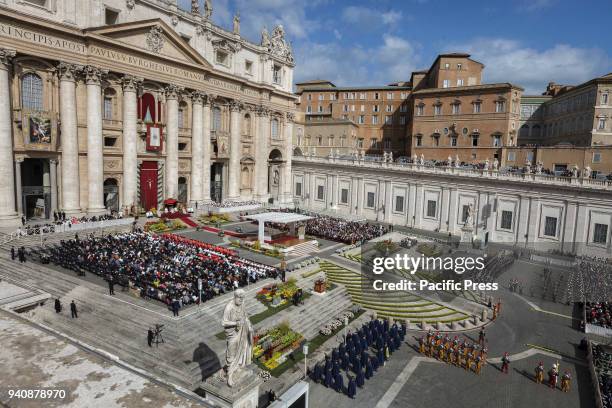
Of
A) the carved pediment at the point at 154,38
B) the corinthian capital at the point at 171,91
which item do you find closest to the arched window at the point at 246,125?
the carved pediment at the point at 154,38

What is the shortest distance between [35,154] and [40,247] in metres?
9.61

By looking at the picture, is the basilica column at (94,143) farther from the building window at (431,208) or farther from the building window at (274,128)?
the building window at (431,208)

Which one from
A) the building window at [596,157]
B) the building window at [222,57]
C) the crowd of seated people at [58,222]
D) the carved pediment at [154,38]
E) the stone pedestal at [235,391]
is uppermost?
the building window at [222,57]

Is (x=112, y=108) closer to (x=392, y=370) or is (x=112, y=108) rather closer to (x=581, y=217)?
(x=392, y=370)

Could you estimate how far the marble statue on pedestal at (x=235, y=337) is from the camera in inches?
436

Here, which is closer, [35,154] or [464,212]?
[35,154]

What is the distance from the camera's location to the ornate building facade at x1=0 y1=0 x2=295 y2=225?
32.7 metres

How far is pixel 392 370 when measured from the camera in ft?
64.8

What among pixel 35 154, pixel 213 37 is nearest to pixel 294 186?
pixel 213 37

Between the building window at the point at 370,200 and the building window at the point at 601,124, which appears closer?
the building window at the point at 601,124

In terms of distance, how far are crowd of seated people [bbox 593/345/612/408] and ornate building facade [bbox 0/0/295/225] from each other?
39.2 meters

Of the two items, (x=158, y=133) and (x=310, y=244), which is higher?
(x=158, y=133)

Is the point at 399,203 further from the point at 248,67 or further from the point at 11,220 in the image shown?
the point at 11,220

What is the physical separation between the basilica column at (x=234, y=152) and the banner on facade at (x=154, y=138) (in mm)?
11180
